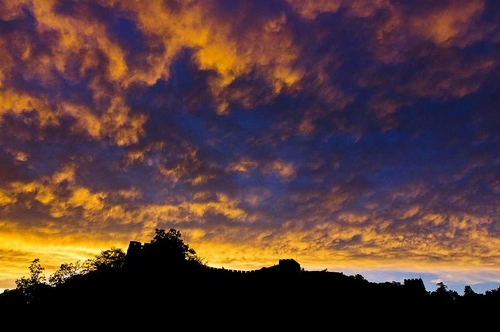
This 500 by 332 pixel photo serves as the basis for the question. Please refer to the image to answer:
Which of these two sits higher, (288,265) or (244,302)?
(288,265)

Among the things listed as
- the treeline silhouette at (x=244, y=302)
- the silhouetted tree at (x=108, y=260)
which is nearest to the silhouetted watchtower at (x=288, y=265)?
the treeline silhouette at (x=244, y=302)

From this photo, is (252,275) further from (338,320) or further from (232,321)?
(338,320)

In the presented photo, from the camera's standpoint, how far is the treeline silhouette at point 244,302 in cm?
3728

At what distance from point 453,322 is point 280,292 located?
69.6 ft

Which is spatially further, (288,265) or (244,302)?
(288,265)

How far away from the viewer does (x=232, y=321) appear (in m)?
37.0

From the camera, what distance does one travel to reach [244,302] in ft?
126

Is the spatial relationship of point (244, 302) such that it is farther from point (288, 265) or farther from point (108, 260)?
point (108, 260)

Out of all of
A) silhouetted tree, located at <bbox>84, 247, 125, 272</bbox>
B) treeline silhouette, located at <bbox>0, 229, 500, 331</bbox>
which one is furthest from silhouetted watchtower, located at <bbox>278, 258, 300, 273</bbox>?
silhouetted tree, located at <bbox>84, 247, 125, 272</bbox>

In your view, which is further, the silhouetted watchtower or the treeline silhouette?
the silhouetted watchtower

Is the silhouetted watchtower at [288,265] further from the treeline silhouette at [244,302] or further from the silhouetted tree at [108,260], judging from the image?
the silhouetted tree at [108,260]

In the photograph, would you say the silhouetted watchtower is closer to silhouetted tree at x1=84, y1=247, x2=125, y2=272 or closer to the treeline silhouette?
the treeline silhouette

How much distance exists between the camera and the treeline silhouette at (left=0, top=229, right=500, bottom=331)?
37.3 m

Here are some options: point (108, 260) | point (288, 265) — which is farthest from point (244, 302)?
point (108, 260)
